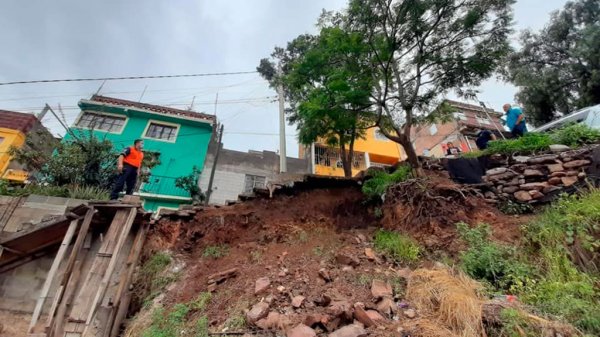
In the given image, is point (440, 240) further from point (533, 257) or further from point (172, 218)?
point (172, 218)

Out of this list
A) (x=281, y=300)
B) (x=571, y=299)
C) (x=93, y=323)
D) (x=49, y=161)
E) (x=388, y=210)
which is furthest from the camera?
(x=49, y=161)

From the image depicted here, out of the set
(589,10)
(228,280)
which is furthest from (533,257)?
(589,10)

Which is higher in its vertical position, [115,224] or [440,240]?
[115,224]

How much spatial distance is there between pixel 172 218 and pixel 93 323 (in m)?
2.26

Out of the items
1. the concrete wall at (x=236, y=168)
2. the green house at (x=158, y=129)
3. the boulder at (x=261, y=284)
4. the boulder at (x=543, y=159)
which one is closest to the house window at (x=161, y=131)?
the green house at (x=158, y=129)

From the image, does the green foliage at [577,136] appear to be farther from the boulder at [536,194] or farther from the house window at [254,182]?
the house window at [254,182]

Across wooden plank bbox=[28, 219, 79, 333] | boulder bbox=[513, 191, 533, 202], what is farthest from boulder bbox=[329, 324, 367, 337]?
wooden plank bbox=[28, 219, 79, 333]

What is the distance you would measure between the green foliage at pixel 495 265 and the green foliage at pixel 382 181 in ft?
6.61

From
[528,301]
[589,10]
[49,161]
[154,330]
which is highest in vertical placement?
[589,10]

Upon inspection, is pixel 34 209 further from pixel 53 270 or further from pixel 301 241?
pixel 301 241

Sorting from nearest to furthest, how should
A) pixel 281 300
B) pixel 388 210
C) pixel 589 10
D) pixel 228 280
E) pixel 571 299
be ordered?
pixel 571 299, pixel 281 300, pixel 228 280, pixel 388 210, pixel 589 10

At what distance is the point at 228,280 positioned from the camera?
15.9 feet

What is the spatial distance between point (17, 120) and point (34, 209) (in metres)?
12.4

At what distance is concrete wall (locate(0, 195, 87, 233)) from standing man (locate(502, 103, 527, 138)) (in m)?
11.1
